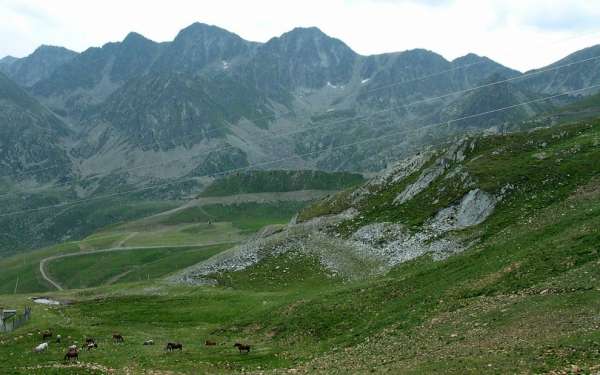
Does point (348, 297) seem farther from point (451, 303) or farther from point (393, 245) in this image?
point (393, 245)

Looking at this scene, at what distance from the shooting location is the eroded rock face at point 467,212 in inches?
2773

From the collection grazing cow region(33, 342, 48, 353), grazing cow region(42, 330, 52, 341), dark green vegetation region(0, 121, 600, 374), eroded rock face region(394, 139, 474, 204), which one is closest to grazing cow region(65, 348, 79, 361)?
dark green vegetation region(0, 121, 600, 374)

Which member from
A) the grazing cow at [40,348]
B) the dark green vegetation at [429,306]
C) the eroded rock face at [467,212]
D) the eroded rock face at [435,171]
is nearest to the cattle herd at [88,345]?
the grazing cow at [40,348]

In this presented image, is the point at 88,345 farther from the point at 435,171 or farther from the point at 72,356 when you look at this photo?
the point at 435,171

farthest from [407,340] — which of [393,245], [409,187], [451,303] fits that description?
[409,187]

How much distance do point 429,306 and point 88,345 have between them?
30.3 meters

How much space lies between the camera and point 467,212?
7256 cm

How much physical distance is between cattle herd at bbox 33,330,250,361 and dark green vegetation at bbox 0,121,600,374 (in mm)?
824

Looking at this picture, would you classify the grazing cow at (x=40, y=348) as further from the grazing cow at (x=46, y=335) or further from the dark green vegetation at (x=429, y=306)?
the grazing cow at (x=46, y=335)

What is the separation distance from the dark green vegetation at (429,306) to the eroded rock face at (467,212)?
5.91 feet

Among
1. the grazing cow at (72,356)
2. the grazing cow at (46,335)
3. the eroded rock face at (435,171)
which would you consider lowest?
the grazing cow at (46,335)

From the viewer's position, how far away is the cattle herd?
4075 centimetres

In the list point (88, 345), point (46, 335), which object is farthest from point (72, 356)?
point (46, 335)

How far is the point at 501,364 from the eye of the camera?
1020 inches
